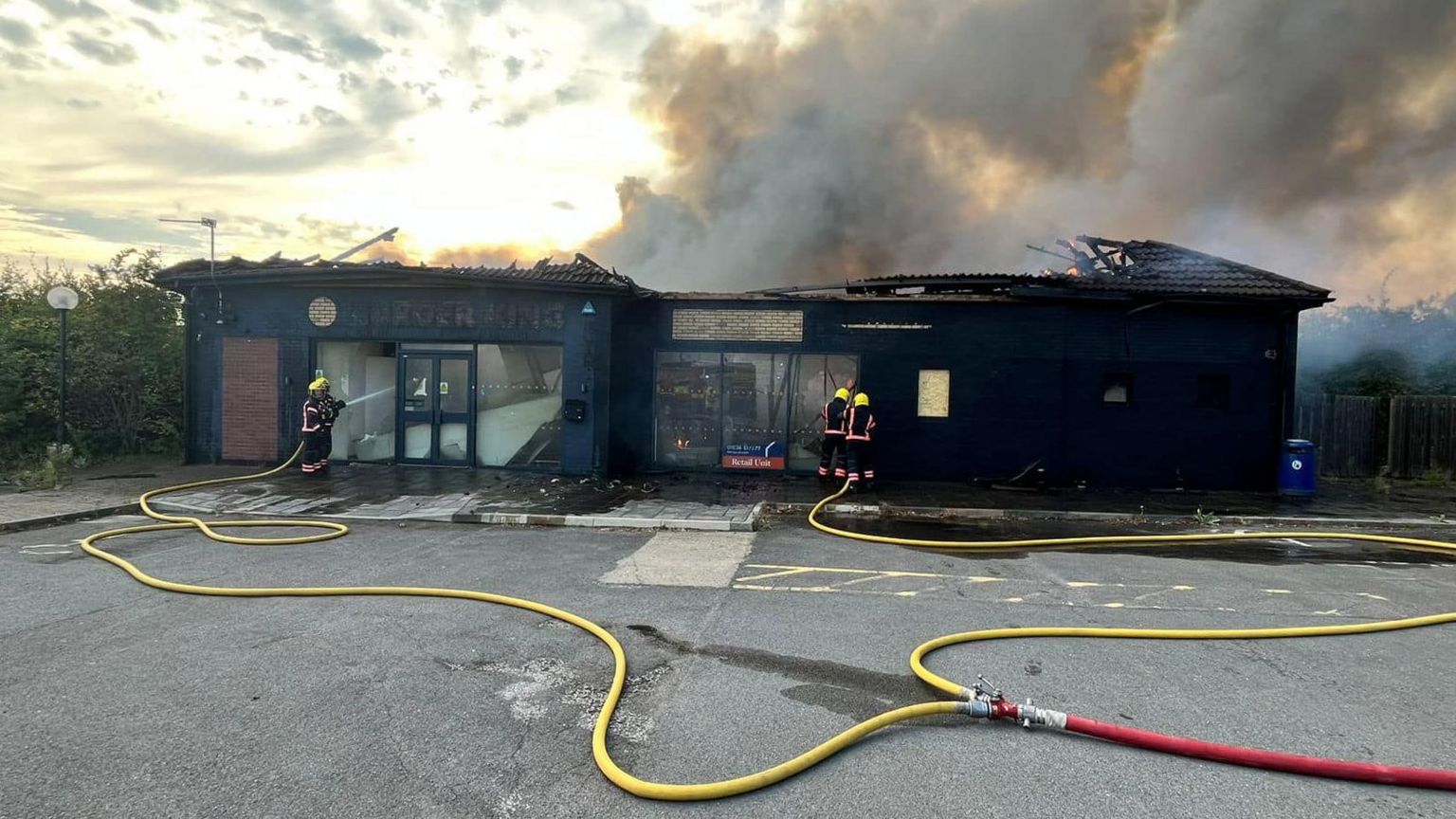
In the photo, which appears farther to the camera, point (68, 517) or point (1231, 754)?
point (68, 517)

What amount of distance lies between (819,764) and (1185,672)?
2644 millimetres

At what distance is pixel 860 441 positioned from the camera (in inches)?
456

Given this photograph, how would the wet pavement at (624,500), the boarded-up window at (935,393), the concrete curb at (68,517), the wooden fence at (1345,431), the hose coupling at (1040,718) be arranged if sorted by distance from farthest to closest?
1. the wooden fence at (1345,431)
2. the boarded-up window at (935,393)
3. the wet pavement at (624,500)
4. the concrete curb at (68,517)
5. the hose coupling at (1040,718)

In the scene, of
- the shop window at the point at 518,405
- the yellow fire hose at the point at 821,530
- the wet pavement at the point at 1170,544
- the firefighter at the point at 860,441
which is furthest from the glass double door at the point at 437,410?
the wet pavement at the point at 1170,544

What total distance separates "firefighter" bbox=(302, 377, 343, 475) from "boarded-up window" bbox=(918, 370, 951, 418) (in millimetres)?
10178

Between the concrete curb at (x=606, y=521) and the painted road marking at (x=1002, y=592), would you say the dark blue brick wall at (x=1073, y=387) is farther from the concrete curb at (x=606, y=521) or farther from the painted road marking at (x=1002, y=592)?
the painted road marking at (x=1002, y=592)

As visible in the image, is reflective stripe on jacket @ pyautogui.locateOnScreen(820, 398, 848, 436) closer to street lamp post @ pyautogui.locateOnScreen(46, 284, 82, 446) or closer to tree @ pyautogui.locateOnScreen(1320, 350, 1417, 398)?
street lamp post @ pyautogui.locateOnScreen(46, 284, 82, 446)

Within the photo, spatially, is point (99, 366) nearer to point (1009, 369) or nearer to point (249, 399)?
point (249, 399)

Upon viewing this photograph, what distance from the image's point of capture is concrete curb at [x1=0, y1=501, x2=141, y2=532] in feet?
26.7

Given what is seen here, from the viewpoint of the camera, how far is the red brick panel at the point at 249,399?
43.1 ft

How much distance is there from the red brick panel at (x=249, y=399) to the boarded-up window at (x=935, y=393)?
38.0 feet

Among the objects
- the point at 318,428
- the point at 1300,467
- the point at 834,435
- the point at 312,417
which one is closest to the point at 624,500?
the point at 834,435

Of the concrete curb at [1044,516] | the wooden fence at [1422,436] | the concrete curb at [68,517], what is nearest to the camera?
the concrete curb at [68,517]

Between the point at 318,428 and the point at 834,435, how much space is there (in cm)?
864
